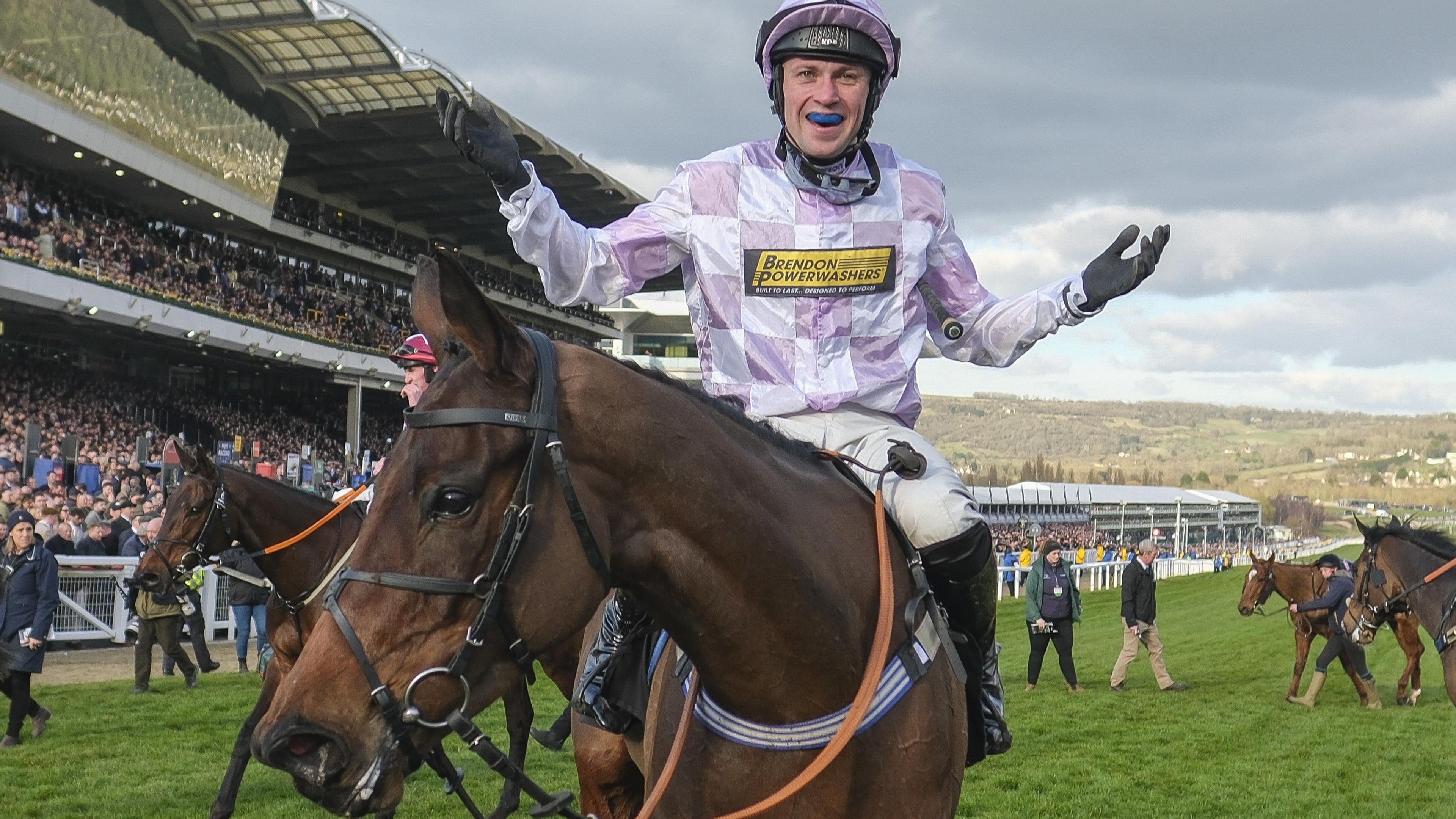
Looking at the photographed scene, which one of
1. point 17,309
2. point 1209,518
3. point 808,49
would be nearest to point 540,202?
point 808,49

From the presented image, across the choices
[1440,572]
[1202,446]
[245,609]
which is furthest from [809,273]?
[1202,446]

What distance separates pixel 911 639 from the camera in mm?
2154

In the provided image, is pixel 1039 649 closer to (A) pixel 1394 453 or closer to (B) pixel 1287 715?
(B) pixel 1287 715

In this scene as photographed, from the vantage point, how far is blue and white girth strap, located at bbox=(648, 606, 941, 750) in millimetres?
1993

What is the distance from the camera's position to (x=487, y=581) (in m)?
1.60

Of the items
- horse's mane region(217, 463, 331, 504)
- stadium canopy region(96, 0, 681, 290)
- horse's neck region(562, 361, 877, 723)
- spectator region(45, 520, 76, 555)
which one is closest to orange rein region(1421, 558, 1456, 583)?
horse's mane region(217, 463, 331, 504)

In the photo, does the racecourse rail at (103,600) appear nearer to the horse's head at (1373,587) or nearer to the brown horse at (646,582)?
the horse's head at (1373,587)

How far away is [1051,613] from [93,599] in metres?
10.4

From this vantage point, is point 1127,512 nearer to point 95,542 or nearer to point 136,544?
point 136,544

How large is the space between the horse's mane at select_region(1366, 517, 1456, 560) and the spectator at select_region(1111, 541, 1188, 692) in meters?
2.73

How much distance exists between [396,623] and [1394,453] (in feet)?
Answer: 650

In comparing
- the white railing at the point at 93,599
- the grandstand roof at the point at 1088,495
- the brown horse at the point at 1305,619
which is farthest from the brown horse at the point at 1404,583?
the grandstand roof at the point at 1088,495

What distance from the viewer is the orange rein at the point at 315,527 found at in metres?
5.93

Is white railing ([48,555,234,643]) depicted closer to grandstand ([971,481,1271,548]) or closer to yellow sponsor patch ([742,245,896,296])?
yellow sponsor patch ([742,245,896,296])
